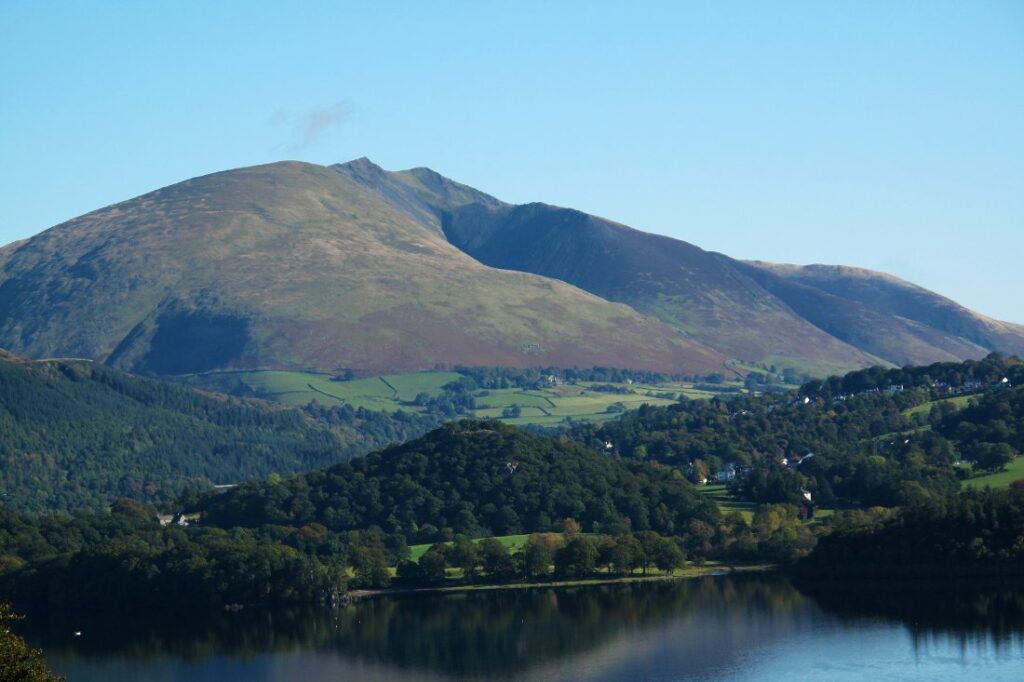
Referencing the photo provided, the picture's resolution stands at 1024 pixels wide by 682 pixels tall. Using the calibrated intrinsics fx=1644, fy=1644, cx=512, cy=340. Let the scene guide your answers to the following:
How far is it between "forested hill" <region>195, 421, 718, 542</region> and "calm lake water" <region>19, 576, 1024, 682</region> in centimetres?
1770

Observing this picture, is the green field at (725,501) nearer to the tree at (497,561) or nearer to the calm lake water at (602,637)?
the calm lake water at (602,637)

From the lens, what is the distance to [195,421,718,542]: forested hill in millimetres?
125000

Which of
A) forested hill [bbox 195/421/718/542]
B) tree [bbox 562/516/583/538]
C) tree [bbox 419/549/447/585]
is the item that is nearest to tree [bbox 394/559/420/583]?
tree [bbox 419/549/447/585]

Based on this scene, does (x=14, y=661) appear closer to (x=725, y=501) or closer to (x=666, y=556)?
(x=666, y=556)

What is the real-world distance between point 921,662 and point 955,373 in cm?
10749

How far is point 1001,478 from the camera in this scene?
125 m

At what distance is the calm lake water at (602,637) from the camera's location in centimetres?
8006

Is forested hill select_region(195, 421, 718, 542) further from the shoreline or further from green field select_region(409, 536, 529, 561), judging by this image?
the shoreline

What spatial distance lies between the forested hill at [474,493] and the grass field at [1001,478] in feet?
66.2

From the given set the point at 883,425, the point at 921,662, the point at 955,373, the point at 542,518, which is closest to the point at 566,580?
the point at 542,518

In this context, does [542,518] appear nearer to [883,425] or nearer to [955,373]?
[883,425]

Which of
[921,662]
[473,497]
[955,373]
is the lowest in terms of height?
[921,662]

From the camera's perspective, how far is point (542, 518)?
124 m

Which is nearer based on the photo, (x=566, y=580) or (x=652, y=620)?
(x=652, y=620)
